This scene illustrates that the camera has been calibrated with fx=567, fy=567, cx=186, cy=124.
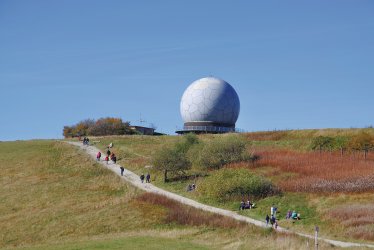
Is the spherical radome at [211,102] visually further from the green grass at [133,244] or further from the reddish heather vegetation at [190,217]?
the green grass at [133,244]

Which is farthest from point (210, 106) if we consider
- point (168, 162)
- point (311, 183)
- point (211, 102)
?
point (311, 183)

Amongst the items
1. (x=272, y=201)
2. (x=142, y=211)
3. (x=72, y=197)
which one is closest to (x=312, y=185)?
(x=272, y=201)

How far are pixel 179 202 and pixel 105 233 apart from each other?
7833 mm

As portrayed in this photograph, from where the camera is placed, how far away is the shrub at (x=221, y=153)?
6153 cm

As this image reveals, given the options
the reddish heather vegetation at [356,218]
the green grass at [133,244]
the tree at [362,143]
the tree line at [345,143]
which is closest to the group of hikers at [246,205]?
the reddish heather vegetation at [356,218]

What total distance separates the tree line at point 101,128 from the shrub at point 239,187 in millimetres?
62715

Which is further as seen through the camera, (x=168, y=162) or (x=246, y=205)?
(x=168, y=162)

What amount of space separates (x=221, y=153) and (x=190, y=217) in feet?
68.1

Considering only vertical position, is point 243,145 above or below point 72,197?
above

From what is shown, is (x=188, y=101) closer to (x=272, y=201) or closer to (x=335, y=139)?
(x=335, y=139)

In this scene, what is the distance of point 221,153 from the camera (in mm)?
62375

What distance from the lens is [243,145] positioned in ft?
211

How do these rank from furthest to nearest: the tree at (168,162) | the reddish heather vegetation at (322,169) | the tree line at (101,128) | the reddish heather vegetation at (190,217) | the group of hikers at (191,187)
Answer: the tree line at (101,128), the tree at (168,162), the group of hikers at (191,187), the reddish heather vegetation at (322,169), the reddish heather vegetation at (190,217)

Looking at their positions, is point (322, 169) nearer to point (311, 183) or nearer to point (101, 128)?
point (311, 183)
